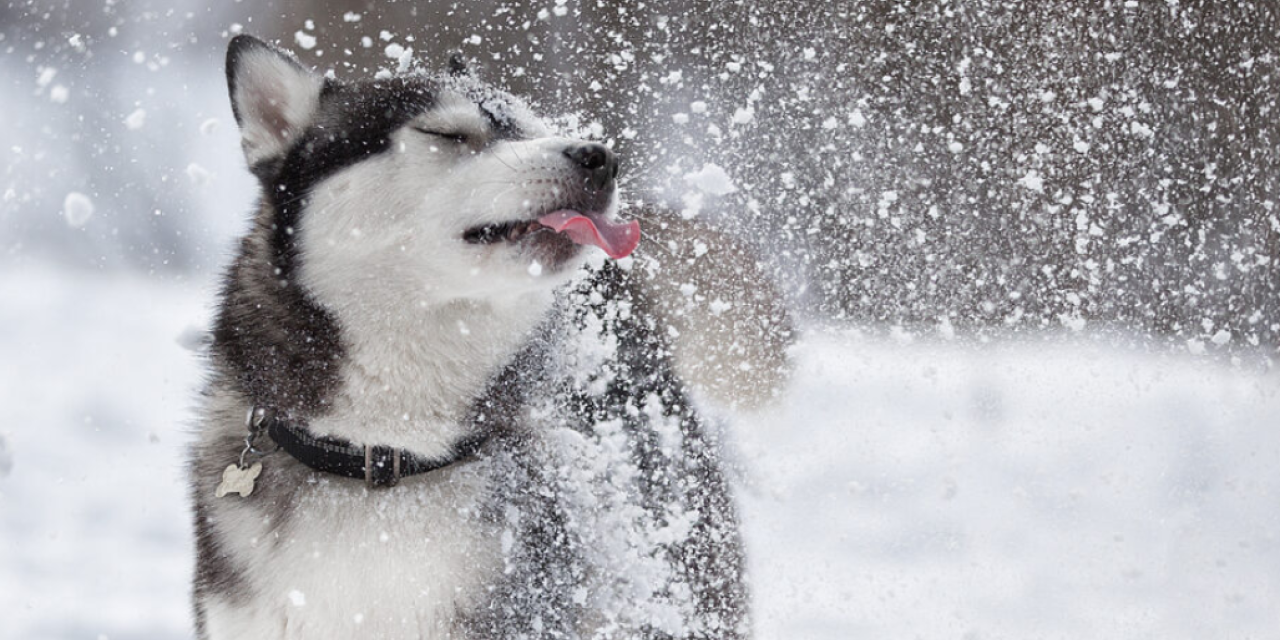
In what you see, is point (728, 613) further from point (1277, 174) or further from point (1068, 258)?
point (1277, 174)

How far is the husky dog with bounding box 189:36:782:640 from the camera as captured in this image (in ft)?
4.09

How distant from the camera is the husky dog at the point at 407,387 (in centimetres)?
125

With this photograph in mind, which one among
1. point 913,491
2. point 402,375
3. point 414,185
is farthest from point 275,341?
point 913,491

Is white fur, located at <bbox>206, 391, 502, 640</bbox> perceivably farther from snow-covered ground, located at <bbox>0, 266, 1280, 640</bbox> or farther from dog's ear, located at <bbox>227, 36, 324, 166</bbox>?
snow-covered ground, located at <bbox>0, 266, 1280, 640</bbox>

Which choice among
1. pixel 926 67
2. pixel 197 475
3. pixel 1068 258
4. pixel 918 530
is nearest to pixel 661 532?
pixel 197 475

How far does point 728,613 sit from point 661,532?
0.29 meters

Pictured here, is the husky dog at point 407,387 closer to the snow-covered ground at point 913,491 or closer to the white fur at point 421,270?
the white fur at point 421,270

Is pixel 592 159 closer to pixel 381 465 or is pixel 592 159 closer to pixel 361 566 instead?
pixel 381 465

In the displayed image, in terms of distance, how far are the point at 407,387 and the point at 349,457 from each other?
13 cm

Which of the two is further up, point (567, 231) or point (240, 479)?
point (567, 231)

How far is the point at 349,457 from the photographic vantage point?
4.27ft

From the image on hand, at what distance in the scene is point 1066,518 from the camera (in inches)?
92.6

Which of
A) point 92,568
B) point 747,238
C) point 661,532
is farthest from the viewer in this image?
point 747,238

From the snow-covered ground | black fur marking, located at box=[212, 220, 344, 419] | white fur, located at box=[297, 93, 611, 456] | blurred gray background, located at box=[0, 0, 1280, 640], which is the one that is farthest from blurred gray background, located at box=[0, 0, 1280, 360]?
black fur marking, located at box=[212, 220, 344, 419]
